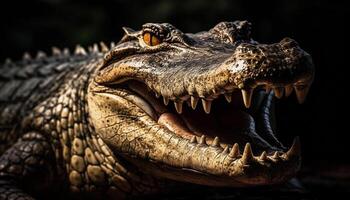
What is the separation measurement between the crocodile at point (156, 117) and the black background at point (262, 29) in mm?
2617

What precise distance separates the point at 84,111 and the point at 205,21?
15.9 feet

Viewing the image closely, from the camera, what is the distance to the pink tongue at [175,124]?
2292 millimetres

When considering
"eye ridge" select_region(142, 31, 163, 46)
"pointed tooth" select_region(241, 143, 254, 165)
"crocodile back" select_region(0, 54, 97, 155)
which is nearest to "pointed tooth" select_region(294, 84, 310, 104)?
"pointed tooth" select_region(241, 143, 254, 165)

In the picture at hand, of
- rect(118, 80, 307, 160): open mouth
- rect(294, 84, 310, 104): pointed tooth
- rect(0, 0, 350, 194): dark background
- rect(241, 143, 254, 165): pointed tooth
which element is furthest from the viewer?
rect(0, 0, 350, 194): dark background

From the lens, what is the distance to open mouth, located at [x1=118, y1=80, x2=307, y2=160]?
212 centimetres

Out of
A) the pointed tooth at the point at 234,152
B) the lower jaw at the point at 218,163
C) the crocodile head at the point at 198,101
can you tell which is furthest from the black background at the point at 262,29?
the pointed tooth at the point at 234,152

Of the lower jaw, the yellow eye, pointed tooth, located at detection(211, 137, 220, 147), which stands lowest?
the lower jaw

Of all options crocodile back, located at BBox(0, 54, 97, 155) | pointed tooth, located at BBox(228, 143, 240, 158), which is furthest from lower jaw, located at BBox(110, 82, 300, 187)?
crocodile back, located at BBox(0, 54, 97, 155)

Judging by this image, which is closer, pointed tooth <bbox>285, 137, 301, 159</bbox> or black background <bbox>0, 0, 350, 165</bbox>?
pointed tooth <bbox>285, 137, 301, 159</bbox>

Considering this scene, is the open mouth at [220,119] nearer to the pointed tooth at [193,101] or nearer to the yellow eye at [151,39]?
the pointed tooth at [193,101]

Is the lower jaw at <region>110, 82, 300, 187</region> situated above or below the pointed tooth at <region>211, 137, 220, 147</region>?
below

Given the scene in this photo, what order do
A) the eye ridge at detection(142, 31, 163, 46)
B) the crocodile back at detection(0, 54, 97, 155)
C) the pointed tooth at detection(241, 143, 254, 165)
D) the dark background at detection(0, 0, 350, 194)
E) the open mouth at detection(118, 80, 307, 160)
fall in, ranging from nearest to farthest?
the pointed tooth at detection(241, 143, 254, 165) < the open mouth at detection(118, 80, 307, 160) < the eye ridge at detection(142, 31, 163, 46) < the crocodile back at detection(0, 54, 97, 155) < the dark background at detection(0, 0, 350, 194)

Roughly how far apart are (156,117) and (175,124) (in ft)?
0.49

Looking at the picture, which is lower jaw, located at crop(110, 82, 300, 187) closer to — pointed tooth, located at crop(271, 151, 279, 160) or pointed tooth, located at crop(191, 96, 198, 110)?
pointed tooth, located at crop(271, 151, 279, 160)
